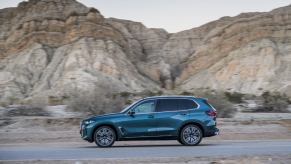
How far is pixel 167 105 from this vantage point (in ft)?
61.6

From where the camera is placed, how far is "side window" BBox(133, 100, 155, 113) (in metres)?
18.5

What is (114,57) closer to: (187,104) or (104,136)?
(187,104)

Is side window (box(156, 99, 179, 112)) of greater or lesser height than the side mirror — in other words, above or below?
above

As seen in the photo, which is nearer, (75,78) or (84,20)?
(75,78)

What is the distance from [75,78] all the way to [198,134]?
56.5 metres

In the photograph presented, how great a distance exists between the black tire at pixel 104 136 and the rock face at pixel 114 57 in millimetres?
52027

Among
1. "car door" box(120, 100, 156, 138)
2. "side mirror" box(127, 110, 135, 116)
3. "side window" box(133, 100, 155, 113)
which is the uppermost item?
"side window" box(133, 100, 155, 113)

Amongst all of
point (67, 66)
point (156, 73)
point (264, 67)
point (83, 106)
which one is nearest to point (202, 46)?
point (156, 73)

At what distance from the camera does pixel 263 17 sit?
88.9m

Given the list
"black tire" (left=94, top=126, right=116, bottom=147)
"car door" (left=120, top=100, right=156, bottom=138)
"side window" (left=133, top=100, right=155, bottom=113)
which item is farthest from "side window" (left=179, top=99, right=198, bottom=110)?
"black tire" (left=94, top=126, right=116, bottom=147)

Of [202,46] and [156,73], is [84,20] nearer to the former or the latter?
[156,73]

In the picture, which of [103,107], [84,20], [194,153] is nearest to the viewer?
→ [194,153]

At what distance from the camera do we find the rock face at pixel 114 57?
251ft

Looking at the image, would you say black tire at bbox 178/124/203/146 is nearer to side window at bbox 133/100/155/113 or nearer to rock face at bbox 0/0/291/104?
side window at bbox 133/100/155/113
